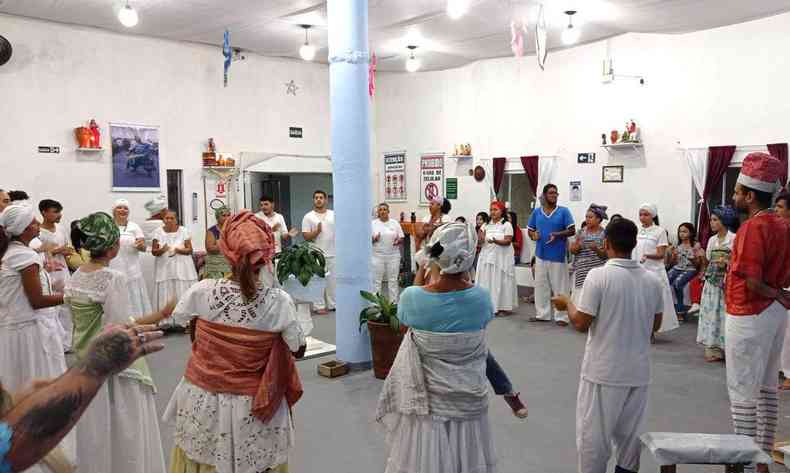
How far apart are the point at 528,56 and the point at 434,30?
2.23 metres

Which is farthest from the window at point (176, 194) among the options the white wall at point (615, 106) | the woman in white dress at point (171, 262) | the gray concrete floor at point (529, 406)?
the white wall at point (615, 106)

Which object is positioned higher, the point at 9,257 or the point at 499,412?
the point at 9,257

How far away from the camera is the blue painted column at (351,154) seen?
528 centimetres

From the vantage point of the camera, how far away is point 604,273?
2859mm

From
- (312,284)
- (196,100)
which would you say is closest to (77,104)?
(196,100)

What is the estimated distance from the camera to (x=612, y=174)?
8.97 meters

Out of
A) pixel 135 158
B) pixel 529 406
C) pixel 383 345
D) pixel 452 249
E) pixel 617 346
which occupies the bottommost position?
pixel 529 406

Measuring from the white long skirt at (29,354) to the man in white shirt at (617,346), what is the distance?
275 cm

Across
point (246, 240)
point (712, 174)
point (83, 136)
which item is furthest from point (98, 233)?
→ point (712, 174)

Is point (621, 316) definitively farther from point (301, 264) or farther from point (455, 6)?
point (455, 6)

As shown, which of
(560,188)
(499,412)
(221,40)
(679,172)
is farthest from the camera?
(560,188)

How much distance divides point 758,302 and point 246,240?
2688 mm

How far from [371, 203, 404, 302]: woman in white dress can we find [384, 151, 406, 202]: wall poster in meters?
3.04

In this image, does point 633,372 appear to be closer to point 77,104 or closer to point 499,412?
point 499,412
